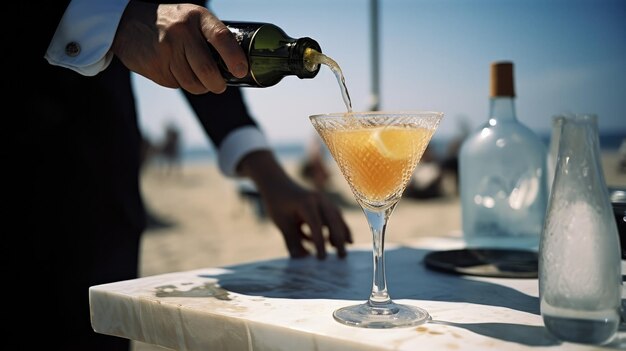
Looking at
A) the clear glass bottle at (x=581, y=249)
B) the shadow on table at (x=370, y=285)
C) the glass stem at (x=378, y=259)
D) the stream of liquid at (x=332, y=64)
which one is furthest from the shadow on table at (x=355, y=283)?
the stream of liquid at (x=332, y=64)

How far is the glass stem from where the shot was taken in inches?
41.1

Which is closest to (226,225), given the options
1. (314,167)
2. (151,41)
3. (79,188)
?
(314,167)

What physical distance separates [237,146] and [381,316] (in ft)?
3.84

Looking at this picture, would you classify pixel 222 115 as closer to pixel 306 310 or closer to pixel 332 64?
pixel 332 64

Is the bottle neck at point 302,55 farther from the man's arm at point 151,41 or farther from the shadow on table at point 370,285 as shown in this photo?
the shadow on table at point 370,285

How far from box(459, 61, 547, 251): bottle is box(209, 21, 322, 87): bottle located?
768 millimetres

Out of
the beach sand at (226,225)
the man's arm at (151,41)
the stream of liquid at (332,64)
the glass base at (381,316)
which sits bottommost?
the beach sand at (226,225)

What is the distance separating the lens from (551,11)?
872 inches

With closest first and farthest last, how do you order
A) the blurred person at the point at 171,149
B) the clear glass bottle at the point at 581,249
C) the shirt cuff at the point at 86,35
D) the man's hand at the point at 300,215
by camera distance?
the clear glass bottle at the point at 581,249 → the shirt cuff at the point at 86,35 → the man's hand at the point at 300,215 → the blurred person at the point at 171,149

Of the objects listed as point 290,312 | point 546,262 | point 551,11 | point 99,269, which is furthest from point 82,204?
point 551,11

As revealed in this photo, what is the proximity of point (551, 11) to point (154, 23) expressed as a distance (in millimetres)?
23533

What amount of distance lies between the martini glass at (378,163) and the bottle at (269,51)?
0.18 m

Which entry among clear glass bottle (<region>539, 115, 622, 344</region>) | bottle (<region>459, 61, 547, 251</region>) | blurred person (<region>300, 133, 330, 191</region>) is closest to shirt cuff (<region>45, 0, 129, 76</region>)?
clear glass bottle (<region>539, 115, 622, 344</region>)

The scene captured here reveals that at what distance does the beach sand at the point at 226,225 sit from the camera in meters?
8.52
